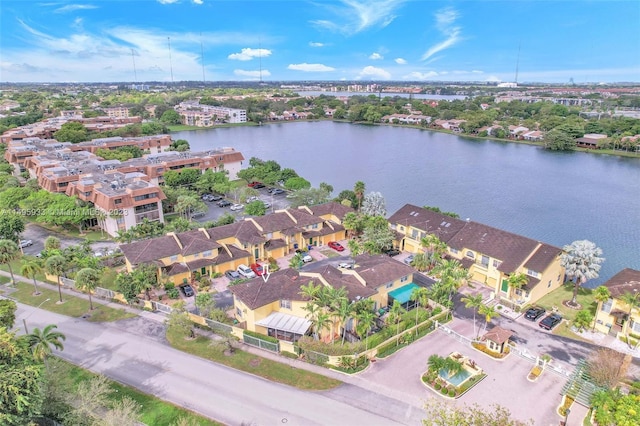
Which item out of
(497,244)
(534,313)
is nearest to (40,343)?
(534,313)

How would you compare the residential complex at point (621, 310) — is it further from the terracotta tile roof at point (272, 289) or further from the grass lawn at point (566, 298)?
the terracotta tile roof at point (272, 289)

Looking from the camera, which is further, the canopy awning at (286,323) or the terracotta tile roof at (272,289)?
the terracotta tile roof at (272,289)

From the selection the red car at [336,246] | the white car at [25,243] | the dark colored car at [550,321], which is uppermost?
the red car at [336,246]

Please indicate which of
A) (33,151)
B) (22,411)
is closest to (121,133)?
(33,151)

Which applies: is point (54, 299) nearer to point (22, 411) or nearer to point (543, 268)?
point (22, 411)

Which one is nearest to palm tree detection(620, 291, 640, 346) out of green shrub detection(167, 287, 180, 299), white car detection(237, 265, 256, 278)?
white car detection(237, 265, 256, 278)

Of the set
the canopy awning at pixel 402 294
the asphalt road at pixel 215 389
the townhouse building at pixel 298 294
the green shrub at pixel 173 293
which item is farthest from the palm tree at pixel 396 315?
the green shrub at pixel 173 293

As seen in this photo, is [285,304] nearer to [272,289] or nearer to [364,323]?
[272,289]
